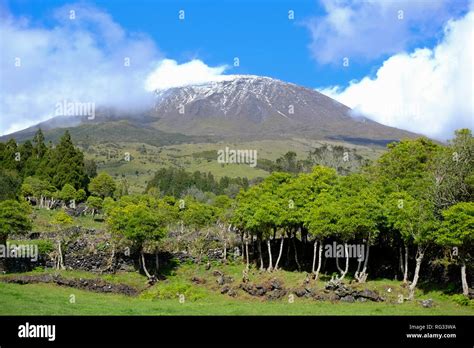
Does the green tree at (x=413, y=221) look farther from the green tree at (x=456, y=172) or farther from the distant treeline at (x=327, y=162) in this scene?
the distant treeline at (x=327, y=162)

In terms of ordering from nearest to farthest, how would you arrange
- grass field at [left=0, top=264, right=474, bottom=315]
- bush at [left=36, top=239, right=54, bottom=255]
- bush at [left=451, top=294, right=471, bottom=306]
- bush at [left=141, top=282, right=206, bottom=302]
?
grass field at [left=0, top=264, right=474, bottom=315] → bush at [left=451, top=294, right=471, bottom=306] → bush at [left=141, top=282, right=206, bottom=302] → bush at [left=36, top=239, right=54, bottom=255]

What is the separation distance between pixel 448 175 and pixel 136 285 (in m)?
23.9

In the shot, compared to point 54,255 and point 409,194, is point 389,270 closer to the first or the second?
point 409,194

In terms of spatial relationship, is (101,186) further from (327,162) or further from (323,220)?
(323,220)

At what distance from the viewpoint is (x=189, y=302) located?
85.8 ft

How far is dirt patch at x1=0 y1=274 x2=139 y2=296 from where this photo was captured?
1304 inches

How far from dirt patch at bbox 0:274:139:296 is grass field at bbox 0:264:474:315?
1054 mm

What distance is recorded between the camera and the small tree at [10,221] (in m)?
36.2

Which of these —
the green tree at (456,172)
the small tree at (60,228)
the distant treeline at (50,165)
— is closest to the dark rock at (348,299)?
the green tree at (456,172)

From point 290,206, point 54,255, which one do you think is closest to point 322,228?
point 290,206

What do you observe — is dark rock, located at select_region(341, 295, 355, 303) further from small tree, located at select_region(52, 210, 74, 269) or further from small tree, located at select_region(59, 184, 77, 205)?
small tree, located at select_region(59, 184, 77, 205)

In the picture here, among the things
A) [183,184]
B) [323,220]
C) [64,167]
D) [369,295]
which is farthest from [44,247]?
[183,184]

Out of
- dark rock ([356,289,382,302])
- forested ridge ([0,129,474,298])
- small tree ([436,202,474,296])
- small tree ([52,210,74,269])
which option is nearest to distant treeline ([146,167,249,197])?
forested ridge ([0,129,474,298])
